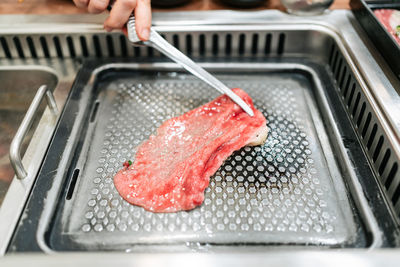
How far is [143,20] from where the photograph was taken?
1.17 m

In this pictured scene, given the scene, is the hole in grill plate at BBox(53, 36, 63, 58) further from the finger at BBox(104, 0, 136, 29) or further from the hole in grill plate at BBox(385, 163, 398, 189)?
the hole in grill plate at BBox(385, 163, 398, 189)

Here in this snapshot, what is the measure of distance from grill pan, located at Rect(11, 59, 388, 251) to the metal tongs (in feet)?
0.40

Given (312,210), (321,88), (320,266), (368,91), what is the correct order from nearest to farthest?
(320,266) < (312,210) < (368,91) < (321,88)

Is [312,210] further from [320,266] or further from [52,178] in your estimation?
[52,178]

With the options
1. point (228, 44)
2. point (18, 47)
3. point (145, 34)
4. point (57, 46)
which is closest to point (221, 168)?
point (145, 34)

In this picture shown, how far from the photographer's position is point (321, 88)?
1.33 m

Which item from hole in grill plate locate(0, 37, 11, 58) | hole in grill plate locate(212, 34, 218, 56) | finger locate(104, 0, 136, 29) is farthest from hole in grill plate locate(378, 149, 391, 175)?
→ hole in grill plate locate(0, 37, 11, 58)

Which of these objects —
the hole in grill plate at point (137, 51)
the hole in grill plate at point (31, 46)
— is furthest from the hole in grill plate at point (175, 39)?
the hole in grill plate at point (31, 46)

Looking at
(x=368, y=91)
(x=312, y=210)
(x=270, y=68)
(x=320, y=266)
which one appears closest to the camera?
(x=320, y=266)

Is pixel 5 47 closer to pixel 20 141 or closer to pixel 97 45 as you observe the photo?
pixel 97 45

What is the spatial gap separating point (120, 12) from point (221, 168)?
610 mm

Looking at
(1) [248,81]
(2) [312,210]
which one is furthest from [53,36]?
(2) [312,210]

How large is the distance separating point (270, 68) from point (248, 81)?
107 millimetres

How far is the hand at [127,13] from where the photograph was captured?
1.16 m
